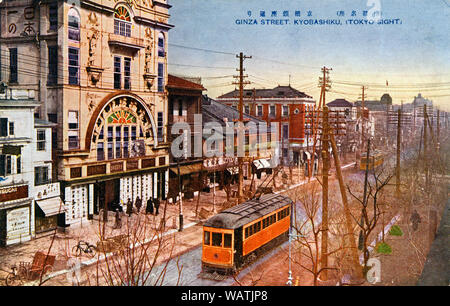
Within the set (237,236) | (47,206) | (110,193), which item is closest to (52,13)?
(47,206)

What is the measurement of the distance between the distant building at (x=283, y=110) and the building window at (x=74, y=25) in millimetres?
4602

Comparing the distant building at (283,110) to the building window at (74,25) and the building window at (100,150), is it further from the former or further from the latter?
the building window at (74,25)

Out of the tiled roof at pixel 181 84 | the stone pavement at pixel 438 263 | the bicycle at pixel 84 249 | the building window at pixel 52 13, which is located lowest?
the stone pavement at pixel 438 263

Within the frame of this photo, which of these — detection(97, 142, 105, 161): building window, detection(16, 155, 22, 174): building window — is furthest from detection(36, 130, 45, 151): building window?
detection(97, 142, 105, 161): building window

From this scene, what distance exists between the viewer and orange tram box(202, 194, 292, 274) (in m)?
10.0

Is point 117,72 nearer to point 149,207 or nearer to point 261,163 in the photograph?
point 149,207

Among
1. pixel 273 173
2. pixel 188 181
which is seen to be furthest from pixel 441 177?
pixel 188 181

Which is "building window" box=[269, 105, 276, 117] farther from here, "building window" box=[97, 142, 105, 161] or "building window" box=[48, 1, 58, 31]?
"building window" box=[48, 1, 58, 31]

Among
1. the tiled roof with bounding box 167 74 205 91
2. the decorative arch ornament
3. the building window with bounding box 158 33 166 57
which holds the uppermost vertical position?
the building window with bounding box 158 33 166 57

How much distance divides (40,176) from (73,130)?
1.45 meters

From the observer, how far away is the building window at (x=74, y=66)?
10836 mm

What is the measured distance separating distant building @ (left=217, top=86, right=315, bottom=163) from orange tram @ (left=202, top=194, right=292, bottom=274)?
135 inches

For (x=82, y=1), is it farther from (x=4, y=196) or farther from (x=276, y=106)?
(x=276, y=106)

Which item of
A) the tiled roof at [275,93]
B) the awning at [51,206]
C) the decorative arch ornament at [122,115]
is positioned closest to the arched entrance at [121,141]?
the decorative arch ornament at [122,115]
